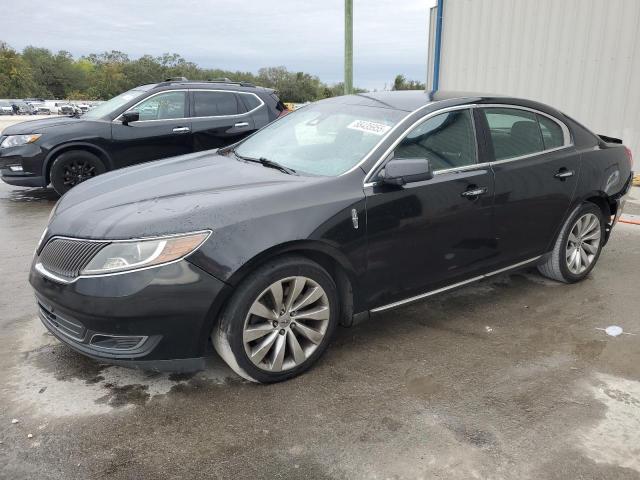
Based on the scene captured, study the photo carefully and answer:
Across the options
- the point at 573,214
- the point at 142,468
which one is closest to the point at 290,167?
the point at 142,468

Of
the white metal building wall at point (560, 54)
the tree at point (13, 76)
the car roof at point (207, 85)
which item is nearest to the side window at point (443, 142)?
the car roof at point (207, 85)

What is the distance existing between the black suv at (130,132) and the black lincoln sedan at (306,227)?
4.26 meters

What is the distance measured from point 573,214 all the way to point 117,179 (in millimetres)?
3506

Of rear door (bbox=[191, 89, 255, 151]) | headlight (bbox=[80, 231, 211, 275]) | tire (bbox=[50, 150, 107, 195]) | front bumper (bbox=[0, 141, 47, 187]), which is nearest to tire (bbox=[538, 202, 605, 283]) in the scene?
headlight (bbox=[80, 231, 211, 275])

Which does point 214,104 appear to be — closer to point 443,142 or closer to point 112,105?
point 112,105

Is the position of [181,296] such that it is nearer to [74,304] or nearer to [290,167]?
[74,304]

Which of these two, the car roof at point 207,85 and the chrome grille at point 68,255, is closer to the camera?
the chrome grille at point 68,255

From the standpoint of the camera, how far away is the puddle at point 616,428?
2531mm

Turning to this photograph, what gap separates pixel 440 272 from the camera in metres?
3.62

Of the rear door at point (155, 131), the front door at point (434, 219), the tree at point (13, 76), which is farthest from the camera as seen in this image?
the tree at point (13, 76)

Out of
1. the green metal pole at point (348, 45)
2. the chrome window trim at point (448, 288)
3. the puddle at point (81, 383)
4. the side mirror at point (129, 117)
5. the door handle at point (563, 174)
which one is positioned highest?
the green metal pole at point (348, 45)

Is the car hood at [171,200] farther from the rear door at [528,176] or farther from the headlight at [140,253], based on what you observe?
Result: the rear door at [528,176]

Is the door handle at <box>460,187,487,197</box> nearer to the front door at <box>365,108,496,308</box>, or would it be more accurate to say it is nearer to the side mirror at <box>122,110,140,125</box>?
the front door at <box>365,108,496,308</box>


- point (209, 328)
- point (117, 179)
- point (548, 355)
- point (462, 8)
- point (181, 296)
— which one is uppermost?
point (462, 8)
